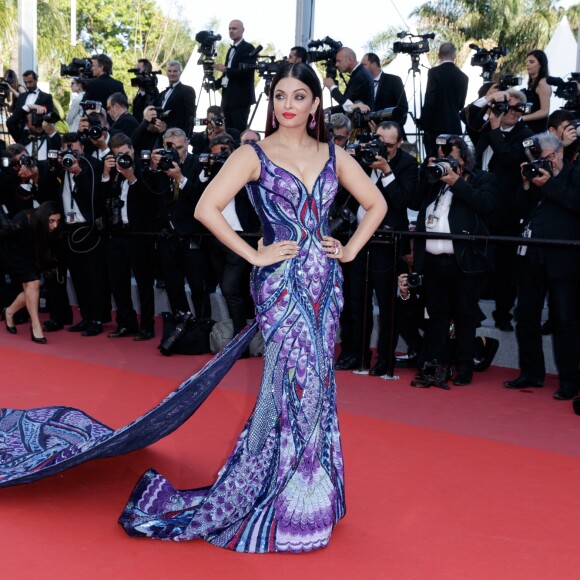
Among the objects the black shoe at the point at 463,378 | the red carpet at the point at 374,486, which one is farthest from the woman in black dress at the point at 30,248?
the black shoe at the point at 463,378

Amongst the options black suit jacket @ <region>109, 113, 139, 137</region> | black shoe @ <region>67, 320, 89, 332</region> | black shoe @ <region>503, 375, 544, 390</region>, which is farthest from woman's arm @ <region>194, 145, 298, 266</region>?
black suit jacket @ <region>109, 113, 139, 137</region>

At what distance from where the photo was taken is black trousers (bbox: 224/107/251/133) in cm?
952

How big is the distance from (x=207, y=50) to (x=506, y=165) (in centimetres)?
399

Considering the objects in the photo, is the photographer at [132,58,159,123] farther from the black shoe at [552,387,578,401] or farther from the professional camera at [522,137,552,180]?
the black shoe at [552,387,578,401]

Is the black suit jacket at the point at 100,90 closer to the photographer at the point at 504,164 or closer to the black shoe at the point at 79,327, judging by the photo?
the black shoe at the point at 79,327

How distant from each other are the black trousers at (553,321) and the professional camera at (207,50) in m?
4.67

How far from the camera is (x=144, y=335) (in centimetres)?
790


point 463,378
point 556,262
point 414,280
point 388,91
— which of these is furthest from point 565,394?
point 388,91

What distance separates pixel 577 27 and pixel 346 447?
6066mm

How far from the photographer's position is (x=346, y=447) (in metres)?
4.66

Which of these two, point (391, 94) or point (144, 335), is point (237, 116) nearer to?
point (391, 94)

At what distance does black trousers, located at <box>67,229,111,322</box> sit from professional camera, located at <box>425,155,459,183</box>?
3.38 m

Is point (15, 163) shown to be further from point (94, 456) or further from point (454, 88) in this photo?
point (94, 456)

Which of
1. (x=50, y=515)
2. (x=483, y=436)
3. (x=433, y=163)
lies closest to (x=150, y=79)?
(x=433, y=163)
